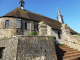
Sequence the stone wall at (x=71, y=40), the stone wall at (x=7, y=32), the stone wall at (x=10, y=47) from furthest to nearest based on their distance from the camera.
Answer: the stone wall at (x=7, y=32) < the stone wall at (x=71, y=40) < the stone wall at (x=10, y=47)

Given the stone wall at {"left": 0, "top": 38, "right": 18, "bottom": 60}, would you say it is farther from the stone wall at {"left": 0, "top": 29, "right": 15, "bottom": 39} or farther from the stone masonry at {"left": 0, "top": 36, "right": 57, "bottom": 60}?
the stone wall at {"left": 0, "top": 29, "right": 15, "bottom": 39}

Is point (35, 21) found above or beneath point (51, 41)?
above

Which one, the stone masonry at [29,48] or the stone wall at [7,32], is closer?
the stone masonry at [29,48]

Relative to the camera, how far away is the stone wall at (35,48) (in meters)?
3.99

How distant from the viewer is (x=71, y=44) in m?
8.09

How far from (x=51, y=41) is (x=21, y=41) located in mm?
2588

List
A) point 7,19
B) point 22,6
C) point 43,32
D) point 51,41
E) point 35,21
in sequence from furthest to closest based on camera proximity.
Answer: point 22,6
point 35,21
point 7,19
point 43,32
point 51,41

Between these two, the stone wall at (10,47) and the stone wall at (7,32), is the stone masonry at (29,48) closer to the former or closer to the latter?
the stone wall at (10,47)

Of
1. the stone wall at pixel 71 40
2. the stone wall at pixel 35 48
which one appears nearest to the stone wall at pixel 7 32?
the stone wall at pixel 35 48

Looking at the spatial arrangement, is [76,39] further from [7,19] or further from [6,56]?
[7,19]

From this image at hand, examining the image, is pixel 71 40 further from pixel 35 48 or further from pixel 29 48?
pixel 29 48

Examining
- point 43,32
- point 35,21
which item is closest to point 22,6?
point 35,21

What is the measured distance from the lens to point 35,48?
433 centimetres

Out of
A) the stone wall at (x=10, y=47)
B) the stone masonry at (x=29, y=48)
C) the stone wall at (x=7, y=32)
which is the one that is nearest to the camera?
the stone masonry at (x=29, y=48)
